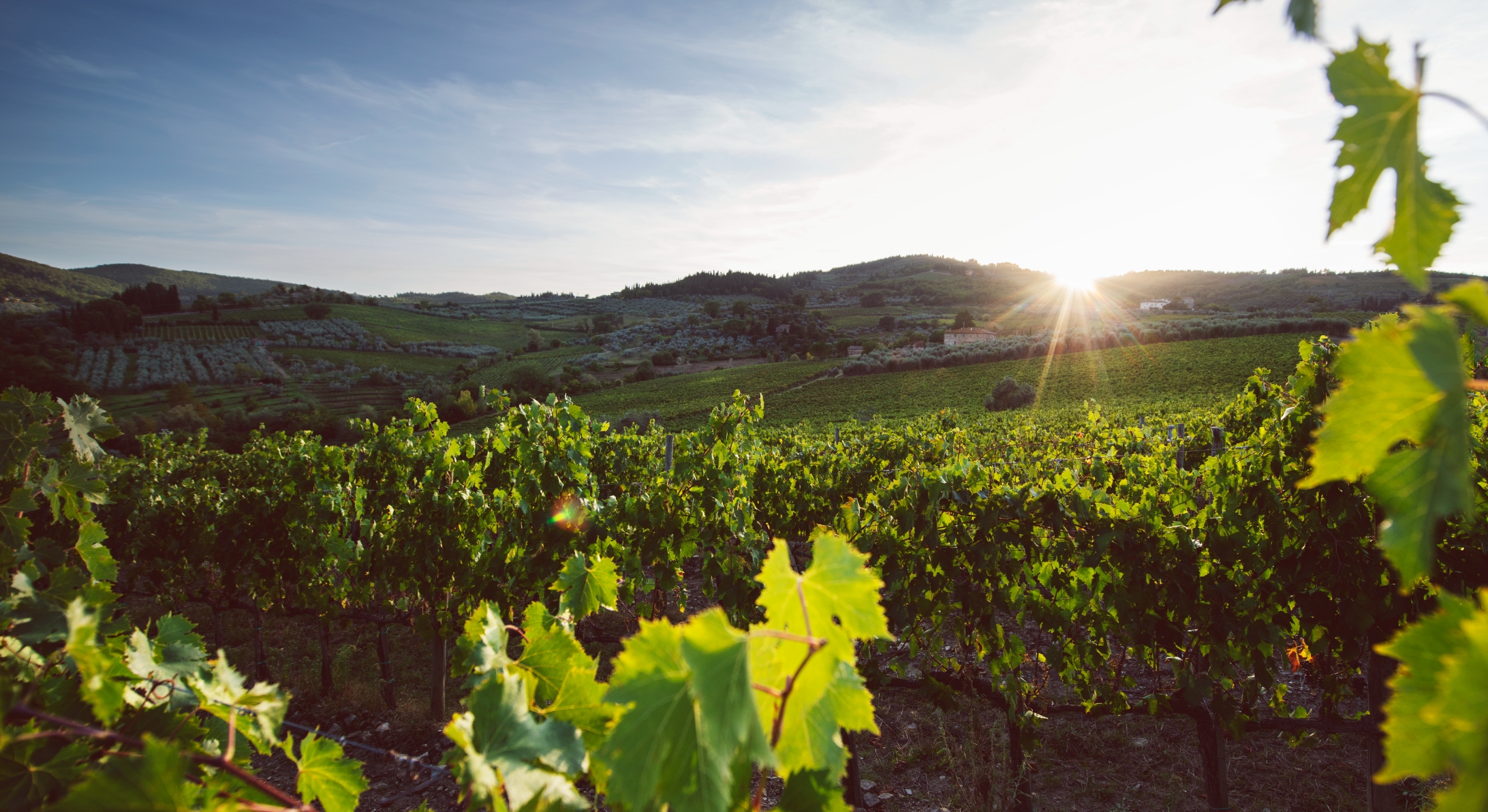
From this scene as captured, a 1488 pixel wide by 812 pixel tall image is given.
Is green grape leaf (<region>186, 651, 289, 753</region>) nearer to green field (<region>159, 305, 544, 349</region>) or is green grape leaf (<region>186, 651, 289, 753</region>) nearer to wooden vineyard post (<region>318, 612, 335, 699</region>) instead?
wooden vineyard post (<region>318, 612, 335, 699</region>)

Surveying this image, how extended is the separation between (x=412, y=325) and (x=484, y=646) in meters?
94.9

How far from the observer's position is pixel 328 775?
1149 millimetres

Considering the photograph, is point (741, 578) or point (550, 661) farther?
point (741, 578)

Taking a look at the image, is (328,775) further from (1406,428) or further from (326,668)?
(326,668)

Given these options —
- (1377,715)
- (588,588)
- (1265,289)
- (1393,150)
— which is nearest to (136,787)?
(1393,150)

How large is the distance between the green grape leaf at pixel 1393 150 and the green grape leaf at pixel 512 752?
1.23m

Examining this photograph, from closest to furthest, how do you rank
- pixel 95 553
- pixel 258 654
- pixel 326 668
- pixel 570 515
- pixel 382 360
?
1. pixel 95 553
2. pixel 570 515
3. pixel 326 668
4. pixel 258 654
5. pixel 382 360

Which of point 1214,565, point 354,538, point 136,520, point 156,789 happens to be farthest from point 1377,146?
point 136,520

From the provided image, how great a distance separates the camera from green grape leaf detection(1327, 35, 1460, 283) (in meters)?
0.71

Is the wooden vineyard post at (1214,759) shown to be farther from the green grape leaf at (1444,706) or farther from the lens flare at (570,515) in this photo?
the lens flare at (570,515)

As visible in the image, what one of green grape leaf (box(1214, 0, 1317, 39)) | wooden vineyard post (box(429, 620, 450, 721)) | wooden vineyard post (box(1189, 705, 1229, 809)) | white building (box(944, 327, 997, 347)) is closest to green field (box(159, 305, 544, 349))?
white building (box(944, 327, 997, 347))

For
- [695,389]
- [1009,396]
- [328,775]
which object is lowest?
[695,389]

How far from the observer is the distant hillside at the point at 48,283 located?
81.0m

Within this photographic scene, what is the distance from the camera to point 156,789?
68cm
